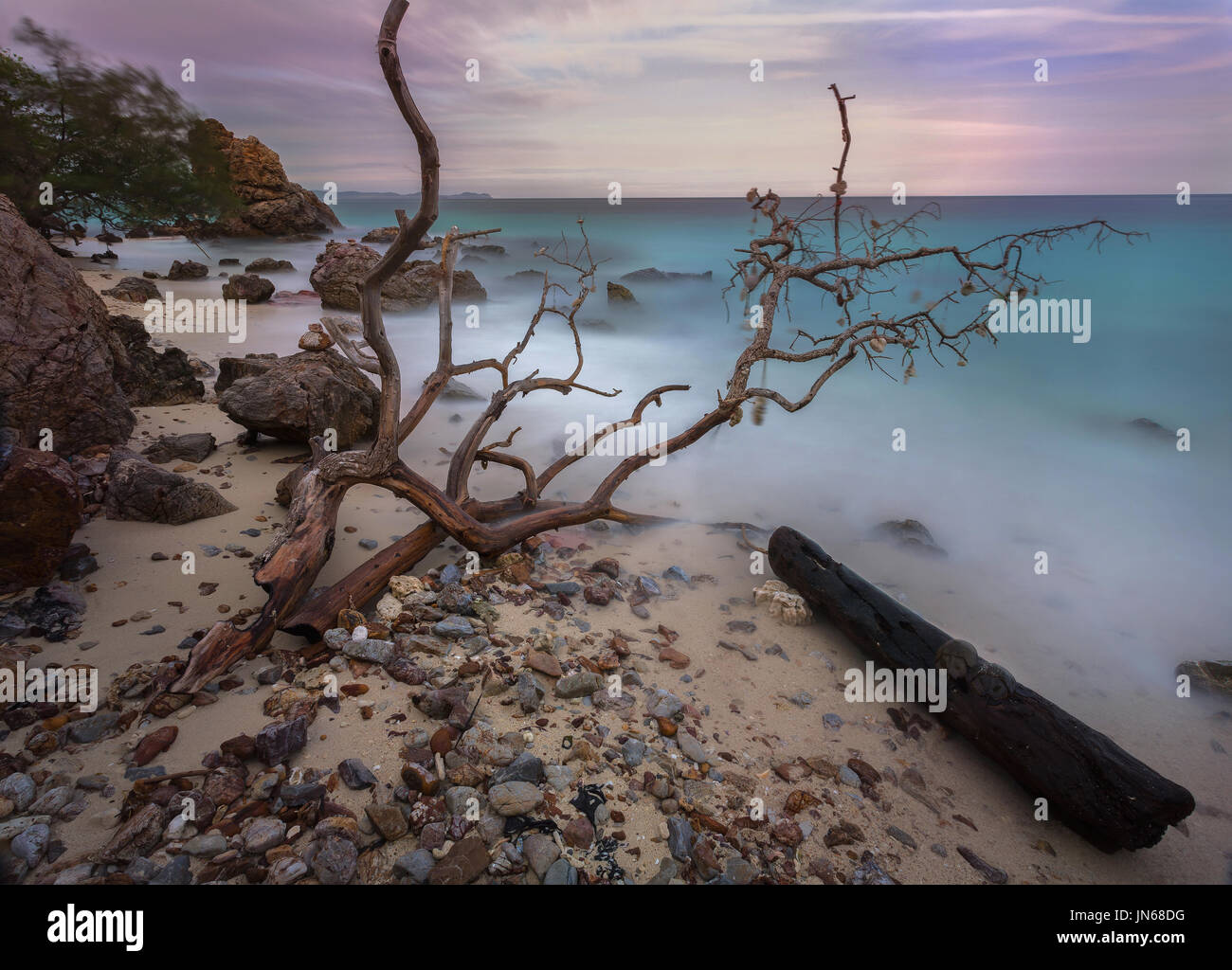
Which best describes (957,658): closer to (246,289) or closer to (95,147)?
(246,289)

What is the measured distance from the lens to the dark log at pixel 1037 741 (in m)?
3.23

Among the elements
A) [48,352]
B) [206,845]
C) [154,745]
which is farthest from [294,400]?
[206,845]

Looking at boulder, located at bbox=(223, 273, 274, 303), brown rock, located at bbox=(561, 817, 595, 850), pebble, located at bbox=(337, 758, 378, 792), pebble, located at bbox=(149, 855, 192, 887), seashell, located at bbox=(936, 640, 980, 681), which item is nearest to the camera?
pebble, located at bbox=(149, 855, 192, 887)

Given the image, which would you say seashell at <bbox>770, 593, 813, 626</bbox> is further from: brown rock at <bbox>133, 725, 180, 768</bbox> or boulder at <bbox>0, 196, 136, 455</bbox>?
boulder at <bbox>0, 196, 136, 455</bbox>

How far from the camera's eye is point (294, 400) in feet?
22.6

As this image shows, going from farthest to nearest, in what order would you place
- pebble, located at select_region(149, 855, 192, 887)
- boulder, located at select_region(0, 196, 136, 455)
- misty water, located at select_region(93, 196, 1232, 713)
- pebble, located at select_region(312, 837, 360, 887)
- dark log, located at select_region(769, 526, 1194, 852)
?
1. misty water, located at select_region(93, 196, 1232, 713)
2. boulder, located at select_region(0, 196, 136, 455)
3. dark log, located at select_region(769, 526, 1194, 852)
4. pebble, located at select_region(312, 837, 360, 887)
5. pebble, located at select_region(149, 855, 192, 887)

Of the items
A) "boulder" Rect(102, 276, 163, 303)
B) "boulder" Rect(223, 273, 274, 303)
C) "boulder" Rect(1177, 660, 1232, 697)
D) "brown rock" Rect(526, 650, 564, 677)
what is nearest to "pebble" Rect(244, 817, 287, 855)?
"brown rock" Rect(526, 650, 564, 677)

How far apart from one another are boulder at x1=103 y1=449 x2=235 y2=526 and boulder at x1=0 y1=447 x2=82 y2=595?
0.99 meters

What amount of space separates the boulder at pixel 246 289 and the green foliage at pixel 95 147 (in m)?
3.44

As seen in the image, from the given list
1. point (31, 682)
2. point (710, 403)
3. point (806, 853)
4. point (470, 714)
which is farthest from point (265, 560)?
point (710, 403)

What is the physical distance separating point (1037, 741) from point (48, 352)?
8682mm

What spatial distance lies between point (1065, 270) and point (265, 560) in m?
→ 27.6

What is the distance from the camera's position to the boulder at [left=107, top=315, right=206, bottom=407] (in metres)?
7.82
